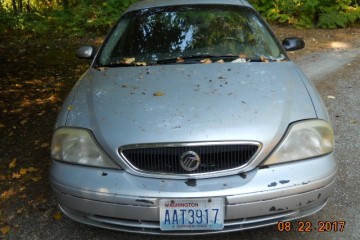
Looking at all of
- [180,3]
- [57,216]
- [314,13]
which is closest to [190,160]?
[57,216]

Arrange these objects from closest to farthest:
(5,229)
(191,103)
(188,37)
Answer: (191,103) < (5,229) < (188,37)

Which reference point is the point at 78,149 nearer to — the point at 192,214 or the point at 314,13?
the point at 192,214

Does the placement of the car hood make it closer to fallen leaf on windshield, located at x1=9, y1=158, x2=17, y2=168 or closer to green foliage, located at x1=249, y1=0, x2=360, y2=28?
fallen leaf on windshield, located at x1=9, y1=158, x2=17, y2=168

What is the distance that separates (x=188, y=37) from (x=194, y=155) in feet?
4.94

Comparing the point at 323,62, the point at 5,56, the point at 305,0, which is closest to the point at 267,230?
the point at 323,62

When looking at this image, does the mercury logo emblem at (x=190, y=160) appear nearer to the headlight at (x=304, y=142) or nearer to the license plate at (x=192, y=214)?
the license plate at (x=192, y=214)

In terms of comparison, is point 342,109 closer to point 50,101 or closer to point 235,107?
point 235,107

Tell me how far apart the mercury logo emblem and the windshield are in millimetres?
1173

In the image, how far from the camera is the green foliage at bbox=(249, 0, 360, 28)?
28.9 ft

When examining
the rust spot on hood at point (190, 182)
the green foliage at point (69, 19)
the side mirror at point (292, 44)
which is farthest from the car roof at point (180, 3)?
the green foliage at point (69, 19)

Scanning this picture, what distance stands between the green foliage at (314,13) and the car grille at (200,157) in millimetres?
7553

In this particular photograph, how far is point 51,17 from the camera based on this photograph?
9812 mm

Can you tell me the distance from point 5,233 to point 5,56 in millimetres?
5354

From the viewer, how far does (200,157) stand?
2.20 m
